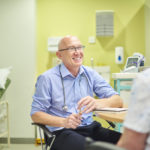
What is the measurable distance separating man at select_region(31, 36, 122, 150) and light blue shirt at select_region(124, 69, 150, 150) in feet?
2.29

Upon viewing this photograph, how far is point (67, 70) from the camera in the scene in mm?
2035

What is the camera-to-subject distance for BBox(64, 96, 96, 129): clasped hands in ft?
5.15

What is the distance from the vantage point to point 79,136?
1.59 metres

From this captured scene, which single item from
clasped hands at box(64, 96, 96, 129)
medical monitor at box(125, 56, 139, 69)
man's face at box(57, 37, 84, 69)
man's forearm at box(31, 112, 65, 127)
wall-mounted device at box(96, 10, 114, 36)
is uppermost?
wall-mounted device at box(96, 10, 114, 36)

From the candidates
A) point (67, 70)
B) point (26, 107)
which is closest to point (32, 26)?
point (26, 107)

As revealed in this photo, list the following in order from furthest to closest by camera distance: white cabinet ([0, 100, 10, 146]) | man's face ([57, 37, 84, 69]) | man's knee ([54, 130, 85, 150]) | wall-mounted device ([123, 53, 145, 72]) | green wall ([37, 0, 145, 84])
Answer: green wall ([37, 0, 145, 84])
white cabinet ([0, 100, 10, 146])
wall-mounted device ([123, 53, 145, 72])
man's face ([57, 37, 84, 69])
man's knee ([54, 130, 85, 150])

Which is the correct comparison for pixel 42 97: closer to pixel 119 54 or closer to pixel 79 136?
pixel 79 136

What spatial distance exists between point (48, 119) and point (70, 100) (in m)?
0.31

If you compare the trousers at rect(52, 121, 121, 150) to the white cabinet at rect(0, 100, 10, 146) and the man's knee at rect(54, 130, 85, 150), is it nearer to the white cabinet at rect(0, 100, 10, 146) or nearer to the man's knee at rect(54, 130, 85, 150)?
the man's knee at rect(54, 130, 85, 150)

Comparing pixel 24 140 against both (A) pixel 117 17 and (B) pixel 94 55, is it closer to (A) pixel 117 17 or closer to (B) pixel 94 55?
(B) pixel 94 55

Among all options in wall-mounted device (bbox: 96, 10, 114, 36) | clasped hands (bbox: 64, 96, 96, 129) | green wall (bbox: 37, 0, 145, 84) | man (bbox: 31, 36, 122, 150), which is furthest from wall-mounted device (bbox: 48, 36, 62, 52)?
clasped hands (bbox: 64, 96, 96, 129)

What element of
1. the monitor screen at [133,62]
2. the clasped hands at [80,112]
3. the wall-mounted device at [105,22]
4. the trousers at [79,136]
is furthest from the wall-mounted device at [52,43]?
the clasped hands at [80,112]

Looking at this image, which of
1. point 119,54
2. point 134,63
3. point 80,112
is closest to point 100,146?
point 80,112

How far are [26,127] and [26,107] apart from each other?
0.32 m
